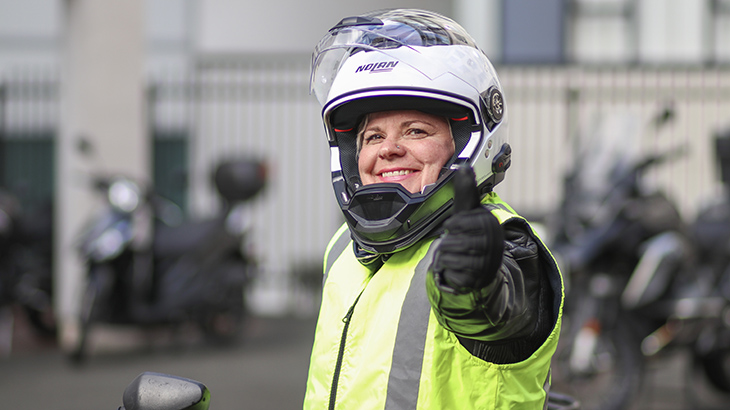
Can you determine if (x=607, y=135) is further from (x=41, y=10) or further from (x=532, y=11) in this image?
(x=41, y=10)

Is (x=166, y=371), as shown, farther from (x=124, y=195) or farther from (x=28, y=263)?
(x=28, y=263)

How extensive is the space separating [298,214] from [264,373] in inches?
152

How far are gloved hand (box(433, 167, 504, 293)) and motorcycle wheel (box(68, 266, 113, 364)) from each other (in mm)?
5295

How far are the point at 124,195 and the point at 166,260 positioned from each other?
2.38ft

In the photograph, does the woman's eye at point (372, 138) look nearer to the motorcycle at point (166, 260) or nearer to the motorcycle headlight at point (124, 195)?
the motorcycle at point (166, 260)

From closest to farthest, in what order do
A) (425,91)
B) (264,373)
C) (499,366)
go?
1. (499,366)
2. (425,91)
3. (264,373)

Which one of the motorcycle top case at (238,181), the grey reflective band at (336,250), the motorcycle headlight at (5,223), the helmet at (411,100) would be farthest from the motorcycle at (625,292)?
the motorcycle headlight at (5,223)

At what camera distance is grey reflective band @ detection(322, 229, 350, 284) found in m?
1.93

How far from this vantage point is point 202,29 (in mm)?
10898

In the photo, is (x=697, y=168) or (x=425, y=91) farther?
(x=697, y=168)

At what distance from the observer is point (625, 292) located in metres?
4.71

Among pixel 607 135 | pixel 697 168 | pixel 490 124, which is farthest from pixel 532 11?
pixel 490 124

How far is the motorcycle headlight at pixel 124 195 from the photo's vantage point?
6383 mm

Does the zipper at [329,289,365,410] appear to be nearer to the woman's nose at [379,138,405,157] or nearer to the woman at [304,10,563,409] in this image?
the woman at [304,10,563,409]
